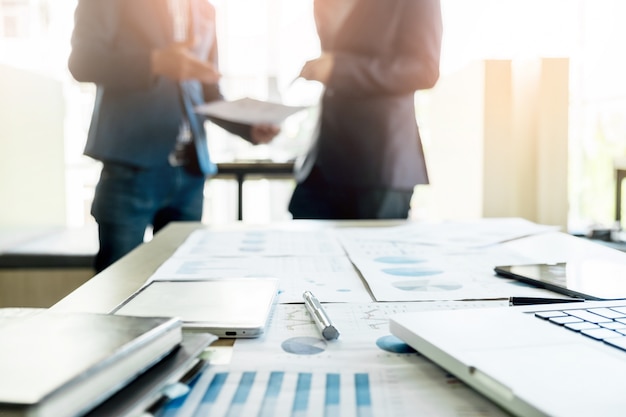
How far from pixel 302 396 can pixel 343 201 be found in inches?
41.7

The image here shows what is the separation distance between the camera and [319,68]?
1248mm

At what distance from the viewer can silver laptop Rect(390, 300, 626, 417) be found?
30 centimetres

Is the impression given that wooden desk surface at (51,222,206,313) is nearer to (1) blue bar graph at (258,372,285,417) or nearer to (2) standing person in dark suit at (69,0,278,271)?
(1) blue bar graph at (258,372,285,417)

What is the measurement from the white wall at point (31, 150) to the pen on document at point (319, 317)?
6.40ft

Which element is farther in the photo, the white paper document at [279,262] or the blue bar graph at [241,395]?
the white paper document at [279,262]

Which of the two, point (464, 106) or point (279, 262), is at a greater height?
point (464, 106)

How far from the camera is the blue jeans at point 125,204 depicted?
1383 mm

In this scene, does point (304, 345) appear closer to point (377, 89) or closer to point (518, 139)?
point (377, 89)

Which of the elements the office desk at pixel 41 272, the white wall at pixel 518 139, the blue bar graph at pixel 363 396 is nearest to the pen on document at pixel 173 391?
the blue bar graph at pixel 363 396

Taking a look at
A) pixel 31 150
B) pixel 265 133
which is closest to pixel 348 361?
pixel 265 133

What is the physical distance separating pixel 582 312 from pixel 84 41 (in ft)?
4.24

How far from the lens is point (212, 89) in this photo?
1744mm

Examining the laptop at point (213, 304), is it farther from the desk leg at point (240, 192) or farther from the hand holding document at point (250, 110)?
the desk leg at point (240, 192)

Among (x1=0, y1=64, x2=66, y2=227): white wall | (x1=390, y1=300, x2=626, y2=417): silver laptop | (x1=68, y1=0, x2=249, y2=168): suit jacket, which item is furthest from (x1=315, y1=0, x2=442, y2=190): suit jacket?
(x1=0, y1=64, x2=66, y2=227): white wall
